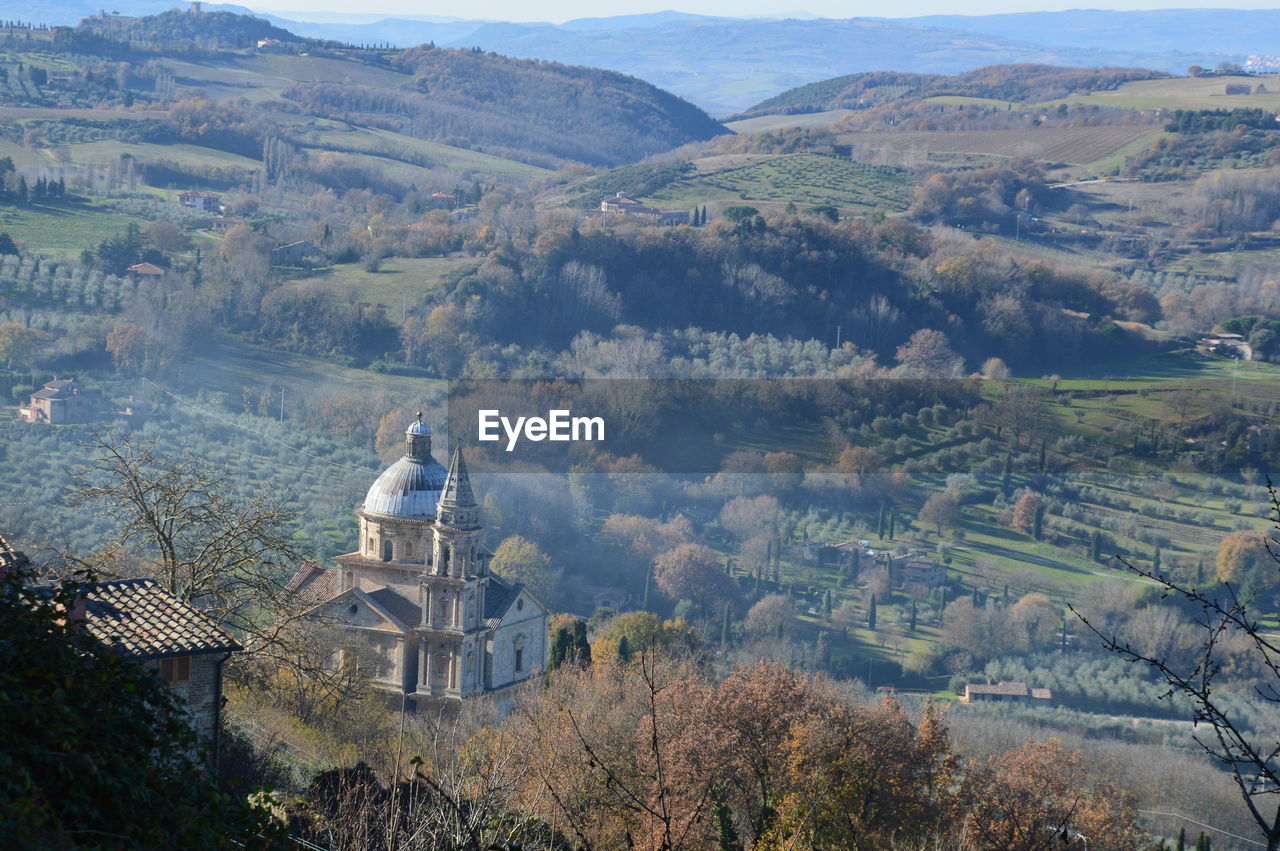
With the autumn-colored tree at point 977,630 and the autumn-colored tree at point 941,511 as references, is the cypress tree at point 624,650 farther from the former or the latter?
the autumn-colored tree at point 941,511

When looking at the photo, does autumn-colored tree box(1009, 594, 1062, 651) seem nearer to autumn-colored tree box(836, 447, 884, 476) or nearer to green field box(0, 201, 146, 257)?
autumn-colored tree box(836, 447, 884, 476)

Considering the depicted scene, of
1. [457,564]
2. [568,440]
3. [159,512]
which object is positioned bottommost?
[568,440]

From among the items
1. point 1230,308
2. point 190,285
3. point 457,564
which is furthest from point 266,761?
point 1230,308

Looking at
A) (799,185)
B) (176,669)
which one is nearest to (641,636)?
(176,669)

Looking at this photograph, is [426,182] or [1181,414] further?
[426,182]

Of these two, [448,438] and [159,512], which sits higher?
[159,512]

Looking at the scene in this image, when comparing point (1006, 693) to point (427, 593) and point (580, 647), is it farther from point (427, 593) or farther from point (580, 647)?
point (427, 593)

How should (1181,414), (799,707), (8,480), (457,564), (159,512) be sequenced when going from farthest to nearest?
1. (1181,414)
2. (8,480)
3. (457,564)
4. (799,707)
5. (159,512)

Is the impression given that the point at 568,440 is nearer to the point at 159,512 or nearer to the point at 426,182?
the point at 159,512
